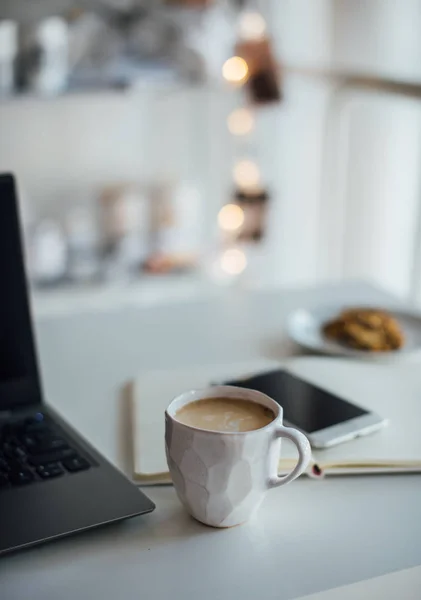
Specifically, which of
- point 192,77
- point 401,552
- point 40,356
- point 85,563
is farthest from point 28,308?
point 192,77

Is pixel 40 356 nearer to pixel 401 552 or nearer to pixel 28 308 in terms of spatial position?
pixel 28 308

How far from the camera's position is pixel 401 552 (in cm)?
60

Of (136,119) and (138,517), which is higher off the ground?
(136,119)

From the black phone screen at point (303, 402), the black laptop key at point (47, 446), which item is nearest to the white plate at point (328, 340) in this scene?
the black phone screen at point (303, 402)

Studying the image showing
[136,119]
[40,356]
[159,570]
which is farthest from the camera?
[136,119]

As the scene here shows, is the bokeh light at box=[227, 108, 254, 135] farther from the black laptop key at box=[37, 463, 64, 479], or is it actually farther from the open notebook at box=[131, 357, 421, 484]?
the black laptop key at box=[37, 463, 64, 479]

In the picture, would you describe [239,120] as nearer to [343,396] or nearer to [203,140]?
[203,140]

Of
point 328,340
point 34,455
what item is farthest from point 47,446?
point 328,340

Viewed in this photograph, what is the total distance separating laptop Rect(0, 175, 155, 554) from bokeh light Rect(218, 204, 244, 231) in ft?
4.95

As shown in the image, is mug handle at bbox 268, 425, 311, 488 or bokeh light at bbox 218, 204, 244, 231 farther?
bokeh light at bbox 218, 204, 244, 231

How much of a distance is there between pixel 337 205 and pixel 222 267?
375mm

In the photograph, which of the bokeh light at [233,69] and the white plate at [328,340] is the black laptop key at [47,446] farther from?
the bokeh light at [233,69]

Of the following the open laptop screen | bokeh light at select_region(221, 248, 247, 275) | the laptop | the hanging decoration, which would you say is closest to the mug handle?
the laptop

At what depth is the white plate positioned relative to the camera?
0.98 metres
